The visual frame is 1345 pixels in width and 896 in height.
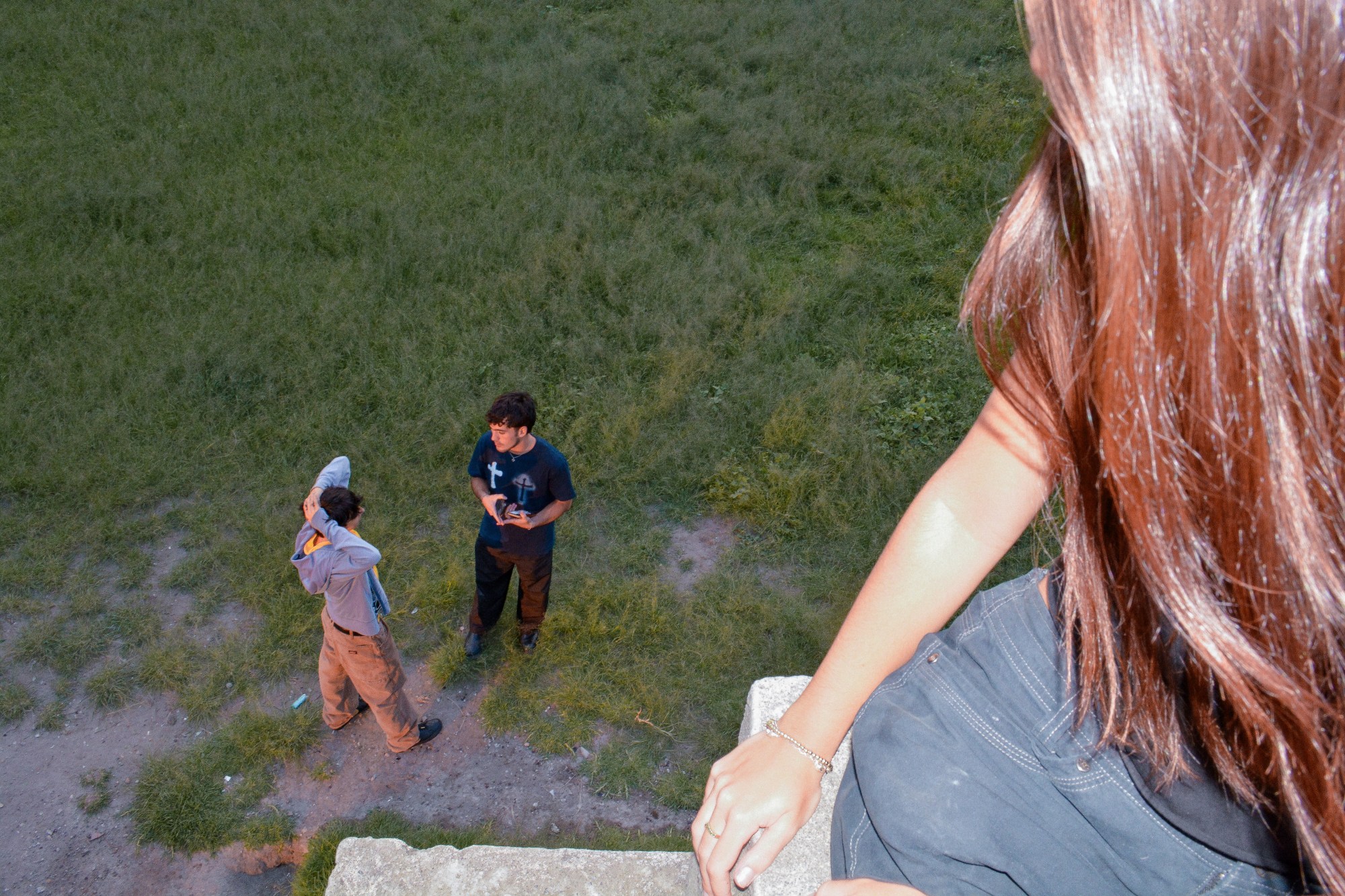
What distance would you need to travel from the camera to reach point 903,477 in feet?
18.7

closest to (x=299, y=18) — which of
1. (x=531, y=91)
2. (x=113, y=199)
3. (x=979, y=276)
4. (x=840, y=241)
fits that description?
(x=531, y=91)

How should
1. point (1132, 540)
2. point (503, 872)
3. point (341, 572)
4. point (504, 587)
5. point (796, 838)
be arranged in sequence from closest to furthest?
1. point (1132, 540)
2. point (796, 838)
3. point (503, 872)
4. point (341, 572)
5. point (504, 587)

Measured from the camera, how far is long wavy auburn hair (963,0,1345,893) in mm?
605

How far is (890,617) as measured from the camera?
1.14m

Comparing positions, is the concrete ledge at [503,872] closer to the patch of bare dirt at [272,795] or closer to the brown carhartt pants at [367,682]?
the brown carhartt pants at [367,682]

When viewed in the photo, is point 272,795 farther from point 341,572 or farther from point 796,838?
point 796,838

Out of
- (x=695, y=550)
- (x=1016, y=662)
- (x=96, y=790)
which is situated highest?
(x=1016, y=662)

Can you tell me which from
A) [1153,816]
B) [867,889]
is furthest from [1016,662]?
[867,889]

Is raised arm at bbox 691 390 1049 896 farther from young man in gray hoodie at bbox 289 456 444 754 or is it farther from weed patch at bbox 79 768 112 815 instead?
weed patch at bbox 79 768 112 815

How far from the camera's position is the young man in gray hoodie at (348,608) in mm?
3725

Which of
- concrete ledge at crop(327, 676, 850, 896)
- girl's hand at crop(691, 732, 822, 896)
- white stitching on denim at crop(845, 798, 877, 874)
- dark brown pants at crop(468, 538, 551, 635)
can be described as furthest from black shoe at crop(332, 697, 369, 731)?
white stitching on denim at crop(845, 798, 877, 874)

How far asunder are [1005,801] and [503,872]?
2.14 meters

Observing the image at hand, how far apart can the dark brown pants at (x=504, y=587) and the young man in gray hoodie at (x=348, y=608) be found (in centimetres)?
59

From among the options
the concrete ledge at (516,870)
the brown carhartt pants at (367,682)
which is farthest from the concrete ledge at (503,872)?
the brown carhartt pants at (367,682)
